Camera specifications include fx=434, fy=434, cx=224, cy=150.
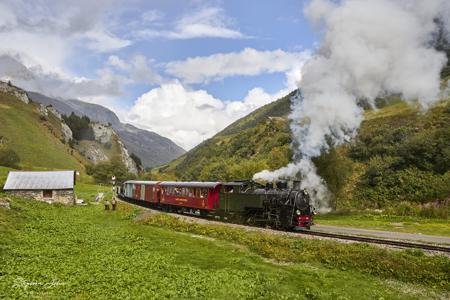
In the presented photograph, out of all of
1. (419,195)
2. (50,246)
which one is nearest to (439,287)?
(50,246)

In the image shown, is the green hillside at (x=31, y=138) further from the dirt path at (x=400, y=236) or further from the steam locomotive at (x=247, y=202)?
the dirt path at (x=400, y=236)

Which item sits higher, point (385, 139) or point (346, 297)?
point (385, 139)

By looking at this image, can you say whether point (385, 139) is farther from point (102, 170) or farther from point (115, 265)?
point (102, 170)

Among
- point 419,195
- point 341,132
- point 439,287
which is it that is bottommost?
point 439,287

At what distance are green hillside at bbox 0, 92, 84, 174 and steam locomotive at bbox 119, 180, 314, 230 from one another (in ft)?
324

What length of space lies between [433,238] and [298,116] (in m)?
16.2

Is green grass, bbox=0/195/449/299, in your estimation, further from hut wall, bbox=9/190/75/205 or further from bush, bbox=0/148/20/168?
bush, bbox=0/148/20/168

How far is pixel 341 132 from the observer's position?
43.1 m

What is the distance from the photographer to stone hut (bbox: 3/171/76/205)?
57.8 metres

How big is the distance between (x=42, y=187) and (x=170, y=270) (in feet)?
145

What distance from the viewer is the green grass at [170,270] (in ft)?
52.1

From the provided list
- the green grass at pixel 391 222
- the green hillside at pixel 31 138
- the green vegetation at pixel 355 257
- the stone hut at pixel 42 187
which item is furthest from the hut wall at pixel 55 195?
the green hillside at pixel 31 138

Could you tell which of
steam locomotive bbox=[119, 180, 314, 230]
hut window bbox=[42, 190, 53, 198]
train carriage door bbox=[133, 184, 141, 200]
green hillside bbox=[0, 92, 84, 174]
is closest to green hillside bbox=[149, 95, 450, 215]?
steam locomotive bbox=[119, 180, 314, 230]

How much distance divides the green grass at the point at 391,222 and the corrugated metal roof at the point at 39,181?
34.2 m
